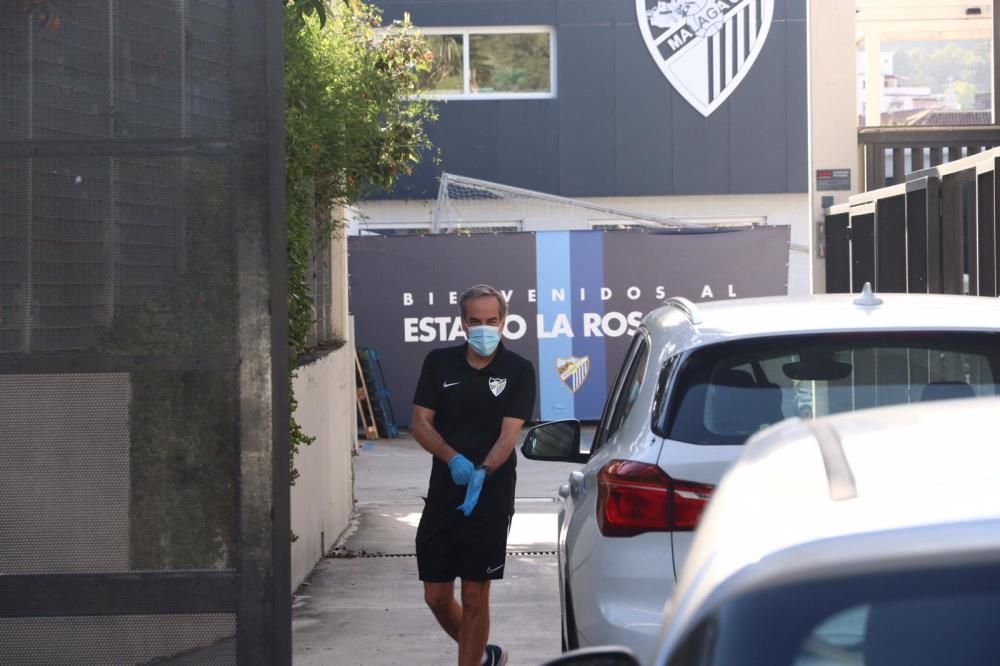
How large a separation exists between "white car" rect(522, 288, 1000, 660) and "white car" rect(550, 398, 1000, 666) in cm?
222

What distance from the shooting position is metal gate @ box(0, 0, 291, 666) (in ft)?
15.3

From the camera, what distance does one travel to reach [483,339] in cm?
593

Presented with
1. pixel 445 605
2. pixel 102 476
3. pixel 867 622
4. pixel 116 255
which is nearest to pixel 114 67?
pixel 116 255

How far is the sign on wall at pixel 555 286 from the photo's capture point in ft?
59.0

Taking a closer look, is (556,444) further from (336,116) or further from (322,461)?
(322,461)

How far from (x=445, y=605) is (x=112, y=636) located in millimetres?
1778

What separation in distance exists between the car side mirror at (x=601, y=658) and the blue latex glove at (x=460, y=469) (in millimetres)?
3750

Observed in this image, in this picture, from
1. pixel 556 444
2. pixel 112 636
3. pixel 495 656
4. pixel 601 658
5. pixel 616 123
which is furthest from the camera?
pixel 616 123

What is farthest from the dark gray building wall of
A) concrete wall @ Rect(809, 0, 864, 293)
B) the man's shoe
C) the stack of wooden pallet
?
the man's shoe

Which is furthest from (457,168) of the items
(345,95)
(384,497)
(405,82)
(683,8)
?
(345,95)

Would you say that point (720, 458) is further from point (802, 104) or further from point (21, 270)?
point (802, 104)

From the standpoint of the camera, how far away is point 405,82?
10.7 m

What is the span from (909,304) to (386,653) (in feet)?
12.2

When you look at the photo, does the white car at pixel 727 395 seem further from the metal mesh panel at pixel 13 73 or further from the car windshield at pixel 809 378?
the metal mesh panel at pixel 13 73
